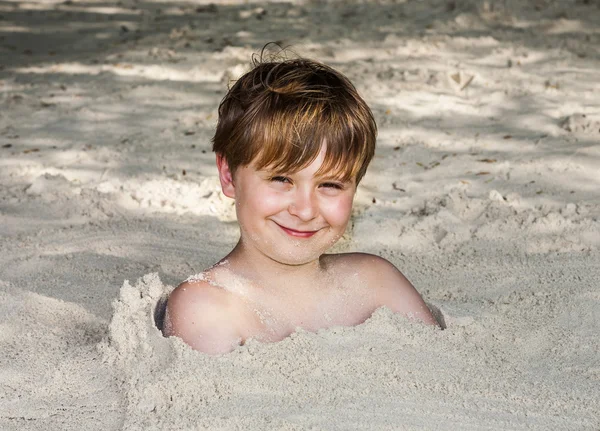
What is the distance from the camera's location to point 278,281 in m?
2.51

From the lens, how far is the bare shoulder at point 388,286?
2607 millimetres

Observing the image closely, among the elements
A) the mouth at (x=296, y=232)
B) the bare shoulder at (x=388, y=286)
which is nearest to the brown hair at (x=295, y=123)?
the mouth at (x=296, y=232)

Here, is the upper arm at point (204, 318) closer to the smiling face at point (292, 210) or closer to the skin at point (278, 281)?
the skin at point (278, 281)

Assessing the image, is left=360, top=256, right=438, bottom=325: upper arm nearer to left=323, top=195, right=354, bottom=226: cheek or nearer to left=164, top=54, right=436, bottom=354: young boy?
left=164, top=54, right=436, bottom=354: young boy

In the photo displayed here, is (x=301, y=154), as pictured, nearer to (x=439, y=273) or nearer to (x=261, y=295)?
(x=261, y=295)

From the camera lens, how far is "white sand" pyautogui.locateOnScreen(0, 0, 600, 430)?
2.18 m

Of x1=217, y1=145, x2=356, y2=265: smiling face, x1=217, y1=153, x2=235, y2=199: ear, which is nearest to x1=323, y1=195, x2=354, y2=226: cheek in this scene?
x1=217, y1=145, x2=356, y2=265: smiling face

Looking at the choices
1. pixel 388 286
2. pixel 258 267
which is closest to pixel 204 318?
pixel 258 267

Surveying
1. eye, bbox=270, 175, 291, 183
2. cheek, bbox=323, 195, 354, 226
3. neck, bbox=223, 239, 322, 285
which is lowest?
neck, bbox=223, 239, 322, 285

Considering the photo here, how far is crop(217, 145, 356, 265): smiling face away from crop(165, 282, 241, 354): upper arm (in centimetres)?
18

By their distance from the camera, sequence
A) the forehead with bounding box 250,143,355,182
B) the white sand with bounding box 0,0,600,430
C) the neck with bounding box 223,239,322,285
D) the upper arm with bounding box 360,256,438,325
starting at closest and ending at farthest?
the white sand with bounding box 0,0,600,430 < the forehead with bounding box 250,143,355,182 < the neck with bounding box 223,239,322,285 < the upper arm with bounding box 360,256,438,325

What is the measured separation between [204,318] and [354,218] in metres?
1.35

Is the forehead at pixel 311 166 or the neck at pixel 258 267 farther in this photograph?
the neck at pixel 258 267

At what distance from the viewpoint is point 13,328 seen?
8.48ft
